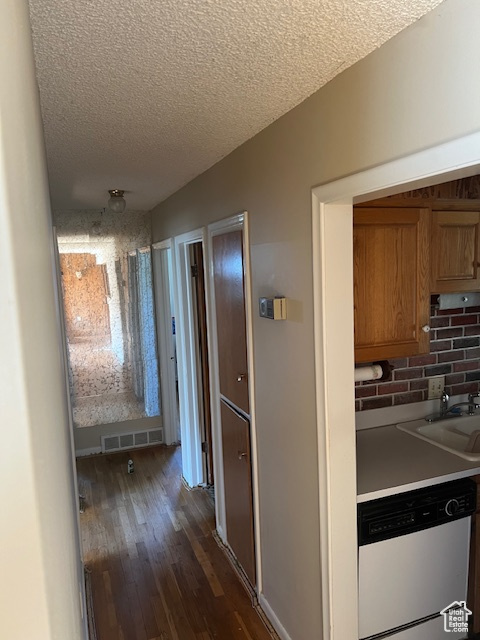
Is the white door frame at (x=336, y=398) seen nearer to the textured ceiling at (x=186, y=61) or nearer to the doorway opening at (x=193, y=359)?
the textured ceiling at (x=186, y=61)

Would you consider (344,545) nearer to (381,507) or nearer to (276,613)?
(381,507)

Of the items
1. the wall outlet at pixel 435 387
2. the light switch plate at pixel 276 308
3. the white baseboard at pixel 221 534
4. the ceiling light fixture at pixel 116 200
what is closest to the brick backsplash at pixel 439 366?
the wall outlet at pixel 435 387

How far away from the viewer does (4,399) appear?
0.33 metres

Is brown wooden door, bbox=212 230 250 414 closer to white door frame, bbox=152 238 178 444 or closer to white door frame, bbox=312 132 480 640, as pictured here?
white door frame, bbox=312 132 480 640

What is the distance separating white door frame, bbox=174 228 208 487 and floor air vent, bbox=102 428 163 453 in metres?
0.95

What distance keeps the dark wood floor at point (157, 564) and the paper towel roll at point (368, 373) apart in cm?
136

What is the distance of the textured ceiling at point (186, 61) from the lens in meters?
1.03

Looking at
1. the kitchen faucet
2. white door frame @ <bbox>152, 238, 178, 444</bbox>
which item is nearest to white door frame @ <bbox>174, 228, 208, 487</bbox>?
white door frame @ <bbox>152, 238, 178, 444</bbox>

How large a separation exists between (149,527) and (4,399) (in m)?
3.17

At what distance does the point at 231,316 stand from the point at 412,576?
149 centimetres

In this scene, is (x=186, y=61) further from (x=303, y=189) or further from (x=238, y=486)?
(x=238, y=486)

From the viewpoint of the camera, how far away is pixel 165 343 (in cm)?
454

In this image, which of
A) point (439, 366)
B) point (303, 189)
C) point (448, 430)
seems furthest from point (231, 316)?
point (448, 430)

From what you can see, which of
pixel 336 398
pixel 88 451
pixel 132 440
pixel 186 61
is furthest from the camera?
pixel 132 440
